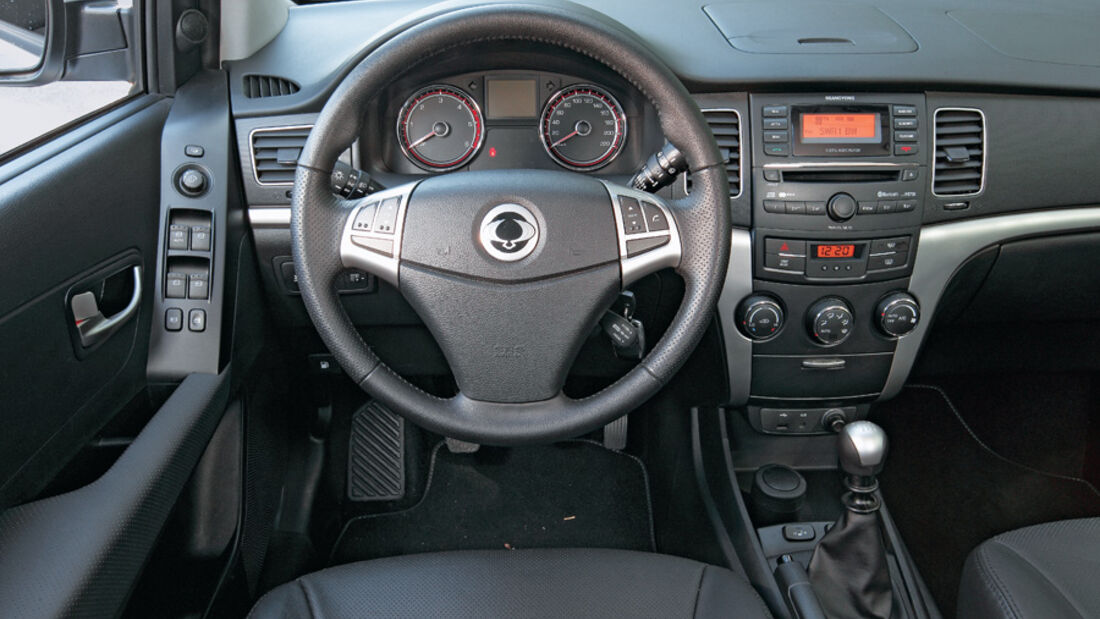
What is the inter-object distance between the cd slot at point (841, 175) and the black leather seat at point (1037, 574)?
0.59 m

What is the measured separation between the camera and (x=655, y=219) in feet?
3.71

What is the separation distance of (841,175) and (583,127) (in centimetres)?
44

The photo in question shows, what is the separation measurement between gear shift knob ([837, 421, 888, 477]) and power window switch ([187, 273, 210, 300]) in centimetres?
104

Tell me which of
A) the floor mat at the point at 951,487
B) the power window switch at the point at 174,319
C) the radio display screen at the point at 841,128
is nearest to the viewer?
the power window switch at the point at 174,319

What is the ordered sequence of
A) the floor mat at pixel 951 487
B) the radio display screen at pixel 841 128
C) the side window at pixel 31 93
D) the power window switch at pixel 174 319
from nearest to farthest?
1. the side window at pixel 31 93
2. the power window switch at pixel 174 319
3. the radio display screen at pixel 841 128
4. the floor mat at pixel 951 487

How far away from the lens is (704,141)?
1110 millimetres

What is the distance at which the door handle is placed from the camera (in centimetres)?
117

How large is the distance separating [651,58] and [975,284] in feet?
3.03

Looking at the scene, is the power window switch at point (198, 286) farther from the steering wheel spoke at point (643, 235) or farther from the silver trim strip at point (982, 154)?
the silver trim strip at point (982, 154)

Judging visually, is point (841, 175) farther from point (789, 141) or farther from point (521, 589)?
point (521, 589)

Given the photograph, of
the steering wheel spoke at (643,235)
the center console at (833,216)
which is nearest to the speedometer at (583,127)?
the center console at (833,216)

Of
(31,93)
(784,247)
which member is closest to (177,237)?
(31,93)

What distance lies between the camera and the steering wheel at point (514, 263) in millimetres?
1107

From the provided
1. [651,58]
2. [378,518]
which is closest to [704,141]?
[651,58]
